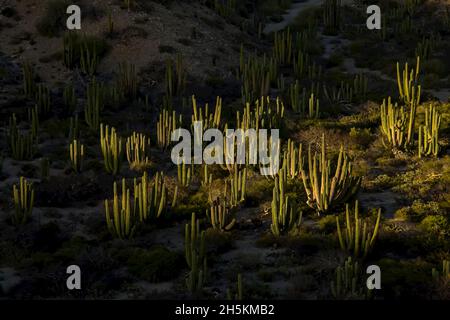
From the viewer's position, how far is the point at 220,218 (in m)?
10.4

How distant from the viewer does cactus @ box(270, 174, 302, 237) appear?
10000 mm

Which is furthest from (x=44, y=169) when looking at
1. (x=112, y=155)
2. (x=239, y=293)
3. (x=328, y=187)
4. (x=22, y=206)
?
(x=239, y=293)

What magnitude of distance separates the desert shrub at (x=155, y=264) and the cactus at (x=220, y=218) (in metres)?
1.14

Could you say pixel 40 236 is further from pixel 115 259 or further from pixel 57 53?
pixel 57 53

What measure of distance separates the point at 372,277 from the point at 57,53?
52.5ft

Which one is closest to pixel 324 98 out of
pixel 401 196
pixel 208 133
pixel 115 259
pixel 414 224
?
pixel 208 133

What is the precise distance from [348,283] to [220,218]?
9.93 ft

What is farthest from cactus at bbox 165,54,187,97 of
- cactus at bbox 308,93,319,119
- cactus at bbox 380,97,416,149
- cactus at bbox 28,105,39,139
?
cactus at bbox 380,97,416,149

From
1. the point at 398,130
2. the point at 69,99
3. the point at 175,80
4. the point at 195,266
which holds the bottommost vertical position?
the point at 195,266

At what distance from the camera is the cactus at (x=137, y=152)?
44.8 feet

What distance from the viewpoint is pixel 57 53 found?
2100cm

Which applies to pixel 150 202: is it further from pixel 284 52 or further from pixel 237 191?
pixel 284 52

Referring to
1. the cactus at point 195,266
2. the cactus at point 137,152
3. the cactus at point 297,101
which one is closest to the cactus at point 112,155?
the cactus at point 137,152

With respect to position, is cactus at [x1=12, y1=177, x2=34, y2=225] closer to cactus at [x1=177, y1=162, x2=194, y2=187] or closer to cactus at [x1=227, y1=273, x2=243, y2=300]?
cactus at [x1=177, y1=162, x2=194, y2=187]
